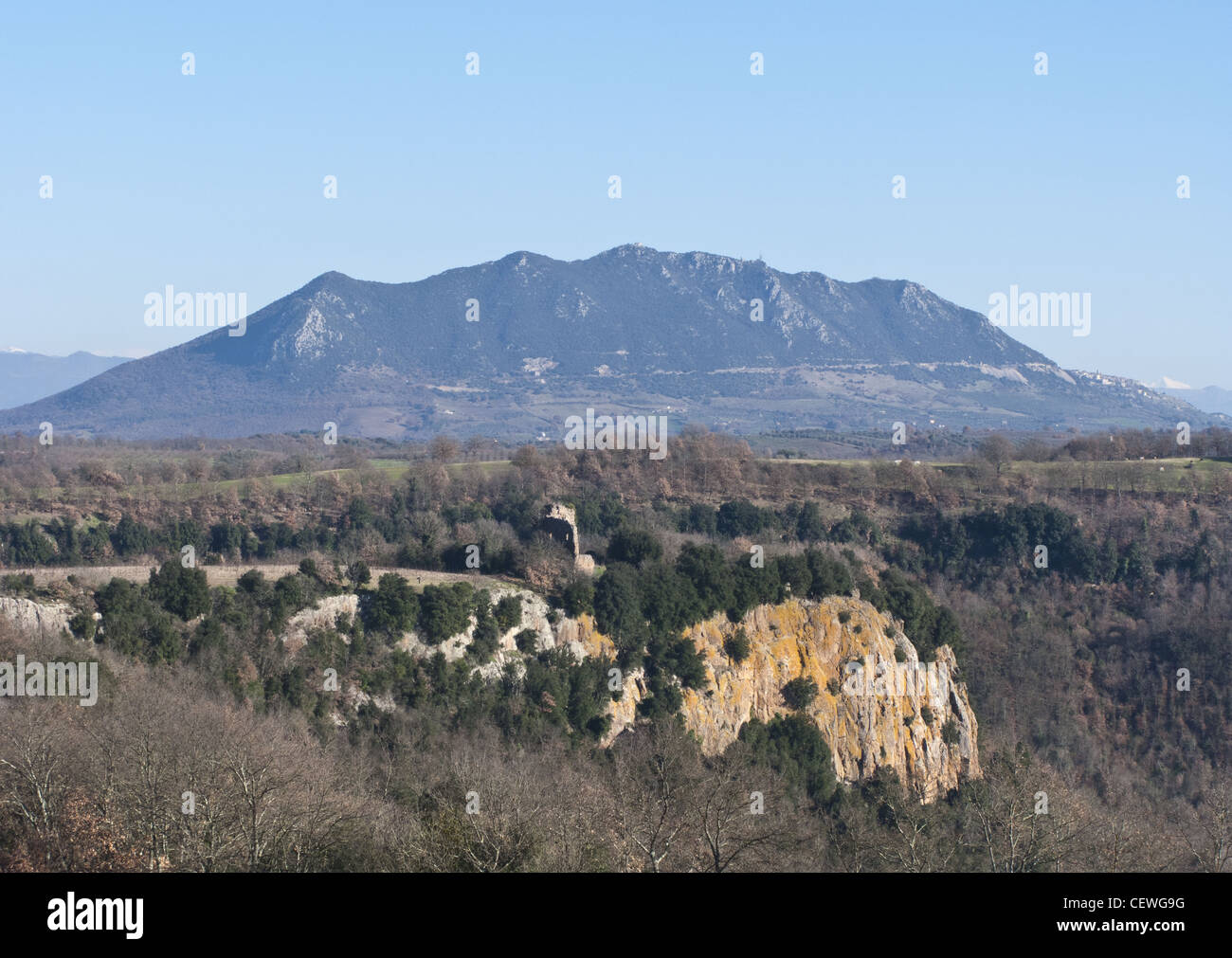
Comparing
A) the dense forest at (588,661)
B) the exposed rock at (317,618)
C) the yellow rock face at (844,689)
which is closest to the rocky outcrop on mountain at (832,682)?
the yellow rock face at (844,689)

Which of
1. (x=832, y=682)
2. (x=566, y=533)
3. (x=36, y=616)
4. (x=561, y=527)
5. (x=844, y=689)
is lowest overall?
(x=844, y=689)

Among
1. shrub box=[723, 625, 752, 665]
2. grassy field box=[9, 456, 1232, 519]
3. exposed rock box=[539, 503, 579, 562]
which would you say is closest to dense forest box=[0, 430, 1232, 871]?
grassy field box=[9, 456, 1232, 519]

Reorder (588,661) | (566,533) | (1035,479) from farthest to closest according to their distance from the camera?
(1035,479)
(566,533)
(588,661)

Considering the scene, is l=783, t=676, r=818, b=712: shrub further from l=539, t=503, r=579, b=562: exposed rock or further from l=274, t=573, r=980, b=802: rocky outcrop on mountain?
l=539, t=503, r=579, b=562: exposed rock

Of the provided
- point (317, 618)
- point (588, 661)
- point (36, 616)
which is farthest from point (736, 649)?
point (36, 616)

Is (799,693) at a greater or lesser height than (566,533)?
lesser

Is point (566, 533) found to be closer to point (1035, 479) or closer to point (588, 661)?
point (588, 661)

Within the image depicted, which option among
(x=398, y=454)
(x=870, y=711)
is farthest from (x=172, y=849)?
(x=398, y=454)
